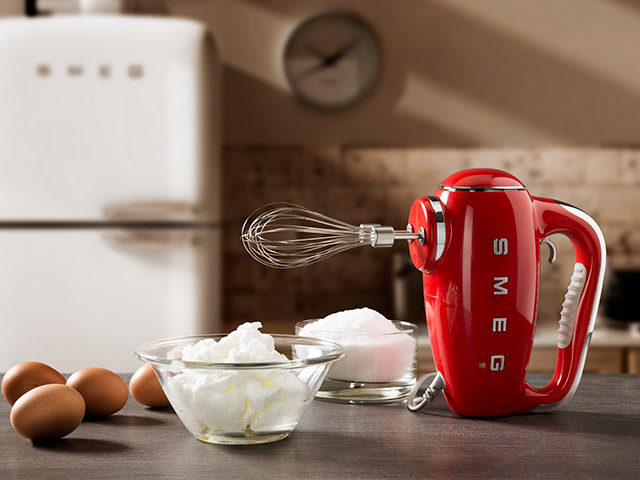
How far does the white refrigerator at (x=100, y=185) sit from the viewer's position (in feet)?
6.50

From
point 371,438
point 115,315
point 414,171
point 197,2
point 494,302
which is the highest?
point 197,2

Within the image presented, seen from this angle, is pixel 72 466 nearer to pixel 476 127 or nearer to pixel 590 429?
pixel 590 429

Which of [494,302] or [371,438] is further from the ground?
[494,302]

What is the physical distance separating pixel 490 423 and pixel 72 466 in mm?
380

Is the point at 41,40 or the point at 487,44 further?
the point at 487,44

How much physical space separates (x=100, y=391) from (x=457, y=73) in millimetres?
2089

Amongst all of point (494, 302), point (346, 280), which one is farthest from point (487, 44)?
point (494, 302)

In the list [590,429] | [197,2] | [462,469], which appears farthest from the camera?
[197,2]

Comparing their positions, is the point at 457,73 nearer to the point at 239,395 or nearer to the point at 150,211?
the point at 150,211

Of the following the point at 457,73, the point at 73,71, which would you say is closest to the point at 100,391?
the point at 73,71

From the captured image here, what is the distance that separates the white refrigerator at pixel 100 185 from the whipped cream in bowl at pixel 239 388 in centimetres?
138

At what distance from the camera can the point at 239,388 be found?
0.62m

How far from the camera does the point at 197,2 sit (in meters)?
2.51

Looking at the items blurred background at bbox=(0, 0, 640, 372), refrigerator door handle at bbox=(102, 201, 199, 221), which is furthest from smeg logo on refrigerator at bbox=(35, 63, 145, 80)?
blurred background at bbox=(0, 0, 640, 372)
